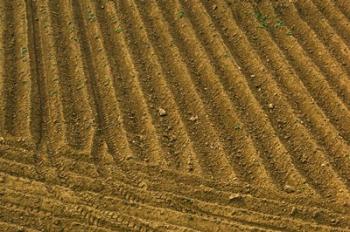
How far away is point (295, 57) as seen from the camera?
5.75 meters

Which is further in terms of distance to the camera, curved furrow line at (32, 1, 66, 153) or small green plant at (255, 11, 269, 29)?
small green plant at (255, 11, 269, 29)

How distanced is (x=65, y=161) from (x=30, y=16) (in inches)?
81.7

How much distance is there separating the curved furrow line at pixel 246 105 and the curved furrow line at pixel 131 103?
857 millimetres

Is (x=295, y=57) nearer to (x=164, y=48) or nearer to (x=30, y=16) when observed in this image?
(x=164, y=48)

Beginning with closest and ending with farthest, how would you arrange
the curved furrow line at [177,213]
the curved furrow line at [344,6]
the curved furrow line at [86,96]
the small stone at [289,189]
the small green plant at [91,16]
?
the curved furrow line at [177,213], the small stone at [289,189], the curved furrow line at [86,96], the small green plant at [91,16], the curved furrow line at [344,6]

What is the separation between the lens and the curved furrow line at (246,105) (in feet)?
15.5

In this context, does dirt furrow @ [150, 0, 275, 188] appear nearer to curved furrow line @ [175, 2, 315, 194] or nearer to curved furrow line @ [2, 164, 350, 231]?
curved furrow line @ [175, 2, 315, 194]

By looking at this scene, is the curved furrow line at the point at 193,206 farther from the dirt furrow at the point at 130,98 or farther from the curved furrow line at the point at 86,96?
the dirt furrow at the point at 130,98

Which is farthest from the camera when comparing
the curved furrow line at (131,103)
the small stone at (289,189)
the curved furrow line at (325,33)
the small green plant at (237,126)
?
the curved furrow line at (325,33)

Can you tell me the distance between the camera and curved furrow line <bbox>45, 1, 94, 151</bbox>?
16.1 feet

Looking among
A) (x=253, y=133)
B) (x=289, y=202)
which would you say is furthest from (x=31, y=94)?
(x=289, y=202)

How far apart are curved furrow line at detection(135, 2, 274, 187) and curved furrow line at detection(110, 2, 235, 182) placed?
62 millimetres

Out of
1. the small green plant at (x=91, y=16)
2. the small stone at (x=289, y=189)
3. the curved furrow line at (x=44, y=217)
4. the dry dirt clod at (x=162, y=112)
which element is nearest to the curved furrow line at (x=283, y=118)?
the small stone at (x=289, y=189)

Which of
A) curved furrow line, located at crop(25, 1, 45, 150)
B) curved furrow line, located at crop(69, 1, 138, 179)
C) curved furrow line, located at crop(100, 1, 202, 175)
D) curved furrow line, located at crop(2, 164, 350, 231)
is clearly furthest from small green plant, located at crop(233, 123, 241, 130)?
curved furrow line, located at crop(25, 1, 45, 150)
